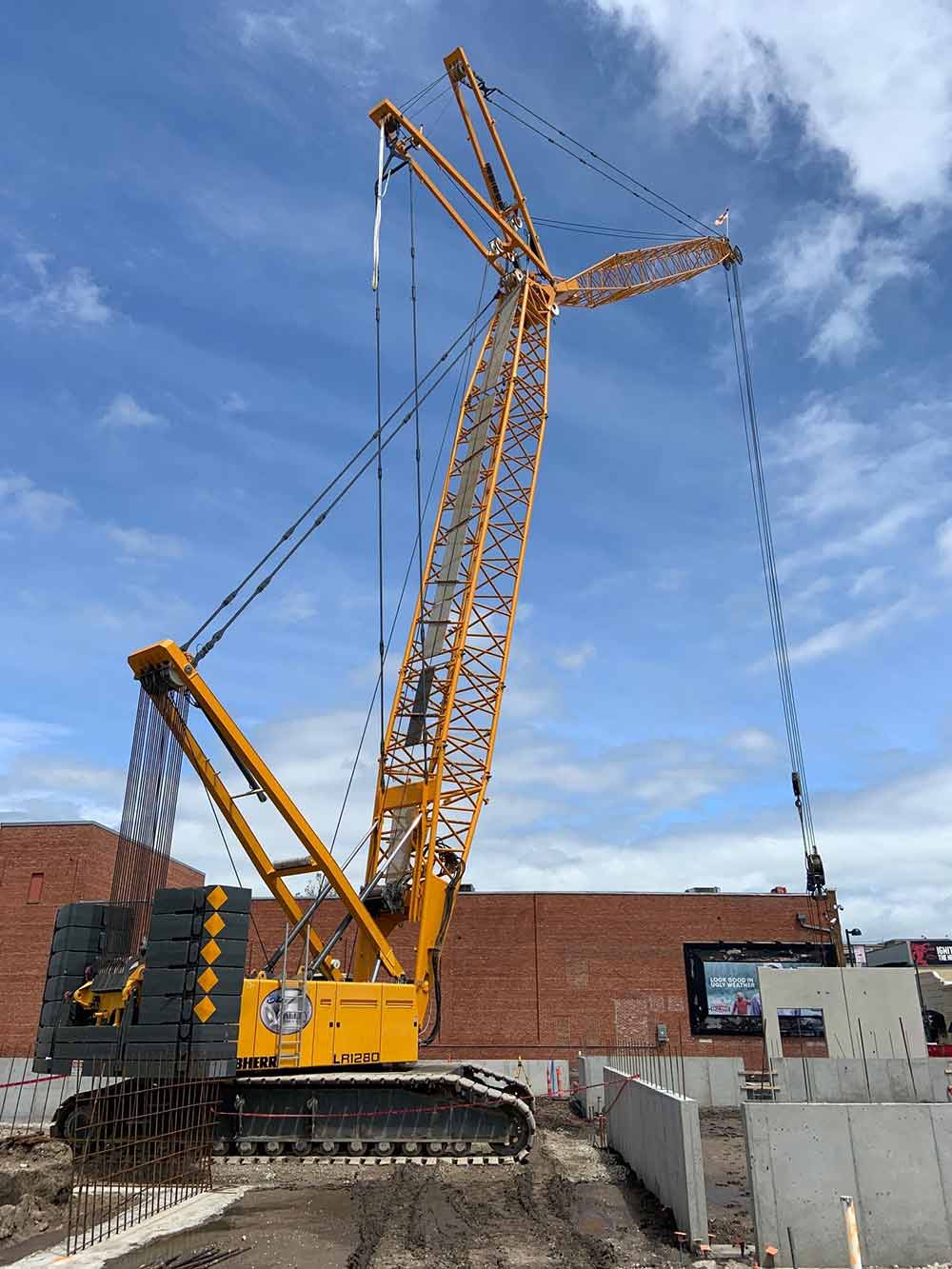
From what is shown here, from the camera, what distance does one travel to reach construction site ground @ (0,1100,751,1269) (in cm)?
996

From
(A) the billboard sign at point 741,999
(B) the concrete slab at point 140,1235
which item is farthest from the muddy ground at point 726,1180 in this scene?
(A) the billboard sign at point 741,999

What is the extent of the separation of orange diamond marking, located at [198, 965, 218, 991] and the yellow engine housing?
4.77 feet

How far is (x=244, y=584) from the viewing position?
2006 cm

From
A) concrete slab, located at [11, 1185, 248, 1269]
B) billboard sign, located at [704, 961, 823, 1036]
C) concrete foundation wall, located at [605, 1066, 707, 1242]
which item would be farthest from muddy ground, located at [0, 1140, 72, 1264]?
billboard sign, located at [704, 961, 823, 1036]

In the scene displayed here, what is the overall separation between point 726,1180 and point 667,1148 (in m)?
4.09

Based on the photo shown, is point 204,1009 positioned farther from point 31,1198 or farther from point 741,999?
point 741,999

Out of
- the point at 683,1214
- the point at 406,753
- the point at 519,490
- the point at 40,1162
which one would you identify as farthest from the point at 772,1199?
the point at 519,490

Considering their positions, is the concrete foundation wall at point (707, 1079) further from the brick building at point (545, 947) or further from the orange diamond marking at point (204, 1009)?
the orange diamond marking at point (204, 1009)

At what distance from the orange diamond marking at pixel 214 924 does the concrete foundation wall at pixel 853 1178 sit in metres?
7.89

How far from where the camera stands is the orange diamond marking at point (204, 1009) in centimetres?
1385

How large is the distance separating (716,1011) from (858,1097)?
418 inches

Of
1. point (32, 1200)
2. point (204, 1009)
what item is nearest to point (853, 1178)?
point (204, 1009)

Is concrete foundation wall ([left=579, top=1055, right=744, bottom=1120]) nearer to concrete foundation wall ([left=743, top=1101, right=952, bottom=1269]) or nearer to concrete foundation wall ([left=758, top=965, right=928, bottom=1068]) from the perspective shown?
concrete foundation wall ([left=758, top=965, right=928, bottom=1068])

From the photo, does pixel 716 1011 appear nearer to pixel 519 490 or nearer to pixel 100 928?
pixel 519 490
